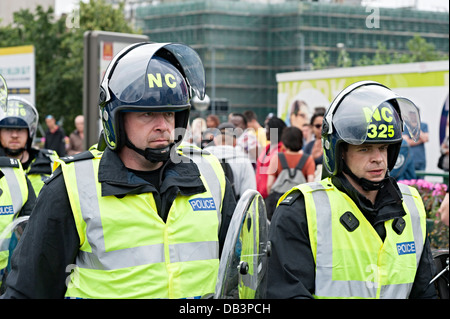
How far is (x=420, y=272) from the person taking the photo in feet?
11.5

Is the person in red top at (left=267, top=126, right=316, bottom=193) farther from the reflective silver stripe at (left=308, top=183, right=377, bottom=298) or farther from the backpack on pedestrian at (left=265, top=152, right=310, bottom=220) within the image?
the reflective silver stripe at (left=308, top=183, right=377, bottom=298)

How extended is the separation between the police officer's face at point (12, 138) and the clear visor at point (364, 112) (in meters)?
4.17

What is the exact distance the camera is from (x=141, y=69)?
3113 mm

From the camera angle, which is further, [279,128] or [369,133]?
[279,128]

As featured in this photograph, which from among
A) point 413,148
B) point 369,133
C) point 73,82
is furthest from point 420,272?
point 73,82

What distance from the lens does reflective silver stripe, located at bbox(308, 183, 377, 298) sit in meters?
3.27

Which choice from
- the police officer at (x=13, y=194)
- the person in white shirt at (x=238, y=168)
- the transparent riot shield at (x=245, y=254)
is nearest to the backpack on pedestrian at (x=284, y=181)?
the person in white shirt at (x=238, y=168)

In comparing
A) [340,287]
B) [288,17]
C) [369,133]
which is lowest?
[340,287]

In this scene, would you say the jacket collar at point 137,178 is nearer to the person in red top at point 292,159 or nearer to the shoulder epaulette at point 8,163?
the shoulder epaulette at point 8,163

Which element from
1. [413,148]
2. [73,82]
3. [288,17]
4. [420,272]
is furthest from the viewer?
[288,17]

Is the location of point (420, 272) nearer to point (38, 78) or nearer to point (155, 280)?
point (155, 280)

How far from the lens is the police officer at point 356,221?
10.8 feet
